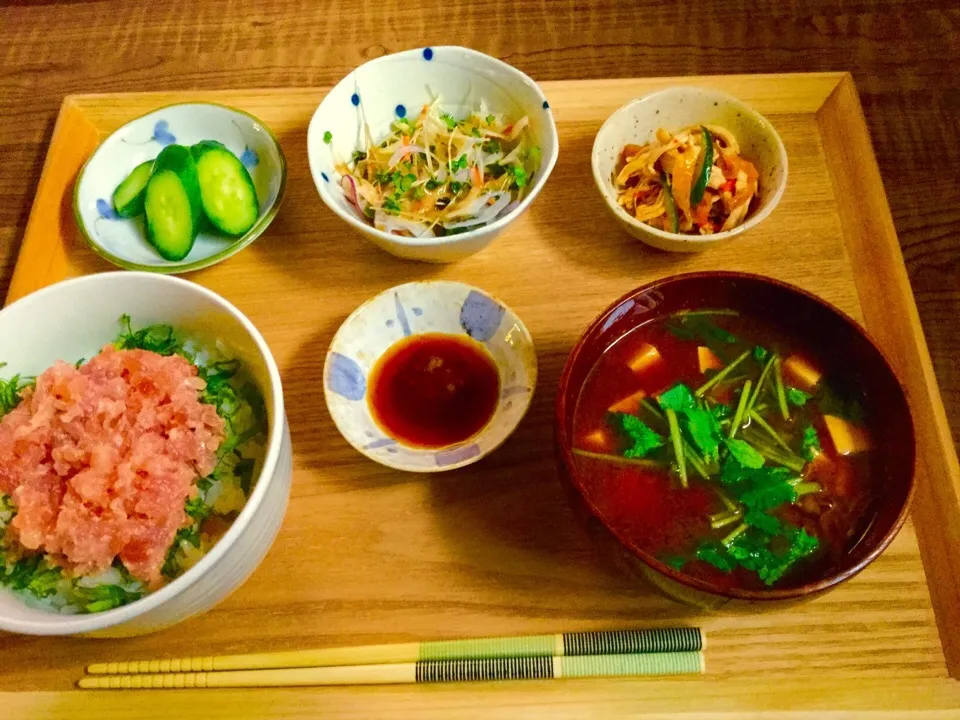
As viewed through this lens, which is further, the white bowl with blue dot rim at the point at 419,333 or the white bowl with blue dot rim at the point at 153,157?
the white bowl with blue dot rim at the point at 153,157

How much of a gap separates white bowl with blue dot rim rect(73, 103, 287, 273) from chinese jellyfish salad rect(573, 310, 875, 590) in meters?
0.92

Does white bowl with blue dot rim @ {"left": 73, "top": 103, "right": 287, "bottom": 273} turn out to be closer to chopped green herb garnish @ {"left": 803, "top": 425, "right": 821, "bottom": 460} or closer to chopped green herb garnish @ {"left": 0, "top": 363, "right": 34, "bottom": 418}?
chopped green herb garnish @ {"left": 0, "top": 363, "right": 34, "bottom": 418}

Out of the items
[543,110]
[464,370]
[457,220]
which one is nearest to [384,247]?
[457,220]

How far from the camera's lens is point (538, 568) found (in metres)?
1.28

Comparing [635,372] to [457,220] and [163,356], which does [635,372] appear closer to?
[457,220]

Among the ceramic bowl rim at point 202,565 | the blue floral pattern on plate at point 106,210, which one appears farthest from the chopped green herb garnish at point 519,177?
the blue floral pattern on plate at point 106,210

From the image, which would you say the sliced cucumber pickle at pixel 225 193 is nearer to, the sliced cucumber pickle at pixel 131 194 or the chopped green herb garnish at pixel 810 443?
the sliced cucumber pickle at pixel 131 194

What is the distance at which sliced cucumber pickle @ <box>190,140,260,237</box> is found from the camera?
1.61 meters

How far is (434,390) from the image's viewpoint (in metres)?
1.47

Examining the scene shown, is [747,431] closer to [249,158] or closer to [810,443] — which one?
[810,443]

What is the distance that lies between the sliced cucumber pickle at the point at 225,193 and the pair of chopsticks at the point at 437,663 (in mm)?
936

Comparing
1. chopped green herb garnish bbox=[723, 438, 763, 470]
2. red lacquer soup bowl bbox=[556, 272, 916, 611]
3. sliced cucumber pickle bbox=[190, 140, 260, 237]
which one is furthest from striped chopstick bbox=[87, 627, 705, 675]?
sliced cucumber pickle bbox=[190, 140, 260, 237]

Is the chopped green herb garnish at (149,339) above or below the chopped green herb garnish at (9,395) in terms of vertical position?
above

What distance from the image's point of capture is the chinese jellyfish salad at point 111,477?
1142mm
